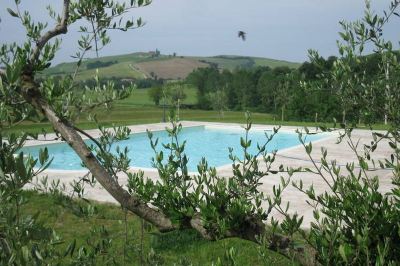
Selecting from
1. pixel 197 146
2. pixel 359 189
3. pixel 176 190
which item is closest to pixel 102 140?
pixel 176 190

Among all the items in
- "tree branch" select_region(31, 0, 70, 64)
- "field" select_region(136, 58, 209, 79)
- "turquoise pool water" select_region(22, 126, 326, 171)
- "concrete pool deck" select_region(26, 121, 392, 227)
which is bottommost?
"turquoise pool water" select_region(22, 126, 326, 171)

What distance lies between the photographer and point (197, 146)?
2566 cm

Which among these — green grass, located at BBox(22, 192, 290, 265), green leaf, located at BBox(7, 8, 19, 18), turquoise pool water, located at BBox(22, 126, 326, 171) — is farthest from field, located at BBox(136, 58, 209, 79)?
green leaf, located at BBox(7, 8, 19, 18)

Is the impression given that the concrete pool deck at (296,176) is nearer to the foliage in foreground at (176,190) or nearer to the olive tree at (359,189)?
the foliage in foreground at (176,190)

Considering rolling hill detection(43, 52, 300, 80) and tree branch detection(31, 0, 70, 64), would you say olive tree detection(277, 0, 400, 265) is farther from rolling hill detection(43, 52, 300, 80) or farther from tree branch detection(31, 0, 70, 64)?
rolling hill detection(43, 52, 300, 80)

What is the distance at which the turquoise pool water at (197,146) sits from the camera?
66.8 feet

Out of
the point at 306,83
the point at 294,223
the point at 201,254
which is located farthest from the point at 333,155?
the point at 294,223

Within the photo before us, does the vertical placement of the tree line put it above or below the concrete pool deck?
above

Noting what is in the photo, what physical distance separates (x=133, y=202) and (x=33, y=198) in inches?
368

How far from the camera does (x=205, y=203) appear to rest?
2.34 metres

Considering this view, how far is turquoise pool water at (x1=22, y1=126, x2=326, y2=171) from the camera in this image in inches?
801

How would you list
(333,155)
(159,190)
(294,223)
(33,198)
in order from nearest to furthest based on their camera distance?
(294,223) < (159,190) < (33,198) < (333,155)

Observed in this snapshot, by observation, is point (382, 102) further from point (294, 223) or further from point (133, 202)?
point (133, 202)

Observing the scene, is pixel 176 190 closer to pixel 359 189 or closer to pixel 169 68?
pixel 359 189
